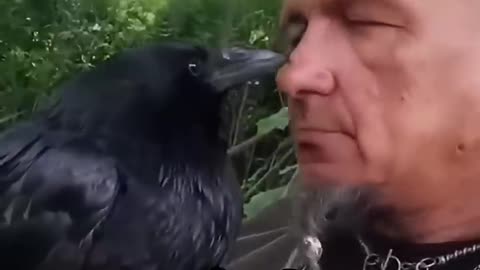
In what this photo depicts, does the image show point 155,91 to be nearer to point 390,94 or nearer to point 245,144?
point 245,144

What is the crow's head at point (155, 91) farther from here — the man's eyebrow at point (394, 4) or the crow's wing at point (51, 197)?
the man's eyebrow at point (394, 4)

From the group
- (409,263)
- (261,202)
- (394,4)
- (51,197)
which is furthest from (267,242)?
(394,4)

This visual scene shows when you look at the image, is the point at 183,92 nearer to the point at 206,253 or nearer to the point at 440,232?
the point at 206,253

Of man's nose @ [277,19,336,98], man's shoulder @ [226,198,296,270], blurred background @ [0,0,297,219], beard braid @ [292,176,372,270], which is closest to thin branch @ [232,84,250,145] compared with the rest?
blurred background @ [0,0,297,219]

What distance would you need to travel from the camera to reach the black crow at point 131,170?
100cm

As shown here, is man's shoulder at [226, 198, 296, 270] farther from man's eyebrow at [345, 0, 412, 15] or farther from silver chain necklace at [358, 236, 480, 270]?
man's eyebrow at [345, 0, 412, 15]

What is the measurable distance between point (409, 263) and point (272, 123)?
60 cm

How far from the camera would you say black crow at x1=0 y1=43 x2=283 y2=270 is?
3.29 feet

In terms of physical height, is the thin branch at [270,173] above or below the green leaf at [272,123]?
below

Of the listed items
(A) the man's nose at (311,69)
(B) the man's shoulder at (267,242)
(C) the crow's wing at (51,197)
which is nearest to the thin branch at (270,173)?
(B) the man's shoulder at (267,242)

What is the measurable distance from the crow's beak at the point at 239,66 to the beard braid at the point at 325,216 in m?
0.19

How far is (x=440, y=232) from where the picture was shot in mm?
760

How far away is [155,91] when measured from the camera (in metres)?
1.12

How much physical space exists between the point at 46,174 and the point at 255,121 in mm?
444
